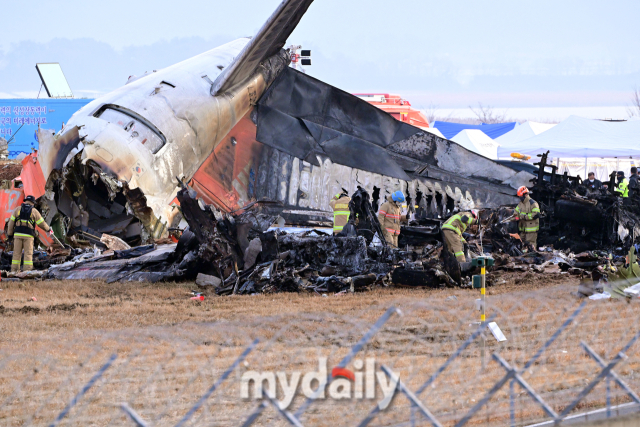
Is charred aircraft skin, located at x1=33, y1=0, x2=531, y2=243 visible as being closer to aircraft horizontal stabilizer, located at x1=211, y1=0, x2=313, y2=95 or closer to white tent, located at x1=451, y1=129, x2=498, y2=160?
aircraft horizontal stabilizer, located at x1=211, y1=0, x2=313, y2=95

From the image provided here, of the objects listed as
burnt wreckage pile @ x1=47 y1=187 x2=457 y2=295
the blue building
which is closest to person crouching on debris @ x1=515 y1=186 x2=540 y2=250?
burnt wreckage pile @ x1=47 y1=187 x2=457 y2=295

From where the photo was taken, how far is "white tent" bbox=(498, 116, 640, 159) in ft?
91.2

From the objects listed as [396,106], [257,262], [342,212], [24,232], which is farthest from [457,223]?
[396,106]

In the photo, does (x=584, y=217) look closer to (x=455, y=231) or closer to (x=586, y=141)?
(x=455, y=231)

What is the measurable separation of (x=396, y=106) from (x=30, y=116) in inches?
670

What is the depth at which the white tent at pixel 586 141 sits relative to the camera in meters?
27.8

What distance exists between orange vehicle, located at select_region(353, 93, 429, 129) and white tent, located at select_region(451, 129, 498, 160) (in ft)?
6.93

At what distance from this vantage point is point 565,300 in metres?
9.01

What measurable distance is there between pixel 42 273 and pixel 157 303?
13.5ft

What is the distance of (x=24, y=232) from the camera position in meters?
13.7

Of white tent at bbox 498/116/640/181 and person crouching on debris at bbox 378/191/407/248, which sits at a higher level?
white tent at bbox 498/116/640/181

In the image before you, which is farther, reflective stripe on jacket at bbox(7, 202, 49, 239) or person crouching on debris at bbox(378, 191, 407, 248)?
person crouching on debris at bbox(378, 191, 407, 248)

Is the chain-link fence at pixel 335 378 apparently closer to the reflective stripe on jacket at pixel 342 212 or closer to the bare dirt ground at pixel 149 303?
the bare dirt ground at pixel 149 303

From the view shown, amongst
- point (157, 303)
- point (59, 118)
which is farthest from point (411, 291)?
point (59, 118)
